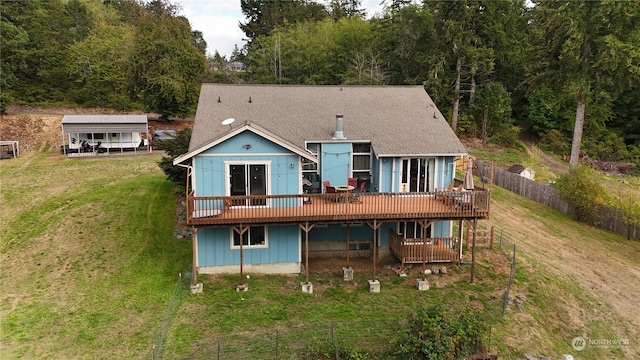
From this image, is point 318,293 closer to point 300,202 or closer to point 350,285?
point 350,285

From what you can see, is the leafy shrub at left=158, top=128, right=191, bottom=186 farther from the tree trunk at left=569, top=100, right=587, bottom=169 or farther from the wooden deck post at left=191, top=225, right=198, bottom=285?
the tree trunk at left=569, top=100, right=587, bottom=169

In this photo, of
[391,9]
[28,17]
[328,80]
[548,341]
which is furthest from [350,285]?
[28,17]

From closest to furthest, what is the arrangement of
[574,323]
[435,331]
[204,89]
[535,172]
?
[435,331] → [574,323] → [204,89] → [535,172]

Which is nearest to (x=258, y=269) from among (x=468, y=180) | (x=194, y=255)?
(x=194, y=255)

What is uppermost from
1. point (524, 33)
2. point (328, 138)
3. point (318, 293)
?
point (524, 33)

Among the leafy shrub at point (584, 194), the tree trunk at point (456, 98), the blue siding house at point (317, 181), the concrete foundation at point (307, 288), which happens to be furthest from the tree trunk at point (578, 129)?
the concrete foundation at point (307, 288)

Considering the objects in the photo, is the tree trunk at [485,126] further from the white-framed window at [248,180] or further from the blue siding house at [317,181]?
the white-framed window at [248,180]

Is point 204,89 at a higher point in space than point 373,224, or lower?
higher

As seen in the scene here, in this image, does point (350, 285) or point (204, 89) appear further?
point (204, 89)
